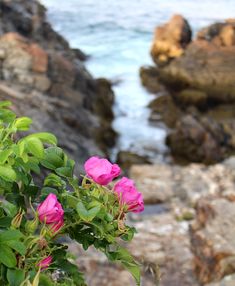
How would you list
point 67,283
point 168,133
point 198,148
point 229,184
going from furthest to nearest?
point 168,133 < point 198,148 < point 229,184 < point 67,283

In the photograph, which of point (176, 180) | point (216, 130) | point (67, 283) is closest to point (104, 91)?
point (216, 130)

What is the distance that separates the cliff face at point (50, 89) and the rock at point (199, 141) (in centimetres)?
181

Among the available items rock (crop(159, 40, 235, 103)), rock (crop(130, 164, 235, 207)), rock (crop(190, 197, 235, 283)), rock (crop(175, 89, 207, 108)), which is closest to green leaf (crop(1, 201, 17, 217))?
rock (crop(190, 197, 235, 283))

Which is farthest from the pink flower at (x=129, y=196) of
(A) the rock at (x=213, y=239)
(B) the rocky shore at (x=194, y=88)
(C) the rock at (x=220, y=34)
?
(C) the rock at (x=220, y=34)

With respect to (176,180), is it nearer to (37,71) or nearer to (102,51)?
(37,71)

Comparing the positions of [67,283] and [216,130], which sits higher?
[67,283]

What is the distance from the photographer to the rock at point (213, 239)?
6.13 meters

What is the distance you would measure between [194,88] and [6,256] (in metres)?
19.1

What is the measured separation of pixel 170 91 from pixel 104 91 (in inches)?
119

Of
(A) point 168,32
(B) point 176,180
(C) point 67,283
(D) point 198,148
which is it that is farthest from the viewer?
(A) point 168,32

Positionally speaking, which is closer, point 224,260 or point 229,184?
point 224,260

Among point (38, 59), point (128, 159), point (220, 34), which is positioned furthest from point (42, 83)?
point (220, 34)

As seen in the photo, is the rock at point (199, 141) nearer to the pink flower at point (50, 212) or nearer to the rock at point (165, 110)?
the rock at point (165, 110)

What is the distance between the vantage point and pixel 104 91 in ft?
58.4
